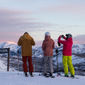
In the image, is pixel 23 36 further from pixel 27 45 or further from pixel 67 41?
pixel 67 41

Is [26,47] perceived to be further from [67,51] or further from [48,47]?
[67,51]

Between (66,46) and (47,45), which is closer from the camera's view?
(47,45)

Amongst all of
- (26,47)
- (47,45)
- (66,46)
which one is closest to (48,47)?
(47,45)

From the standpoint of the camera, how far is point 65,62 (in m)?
11.6

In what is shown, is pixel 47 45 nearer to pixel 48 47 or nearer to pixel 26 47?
pixel 48 47

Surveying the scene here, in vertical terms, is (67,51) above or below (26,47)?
below

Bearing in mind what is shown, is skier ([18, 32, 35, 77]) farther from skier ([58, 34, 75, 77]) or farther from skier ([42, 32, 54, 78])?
skier ([58, 34, 75, 77])

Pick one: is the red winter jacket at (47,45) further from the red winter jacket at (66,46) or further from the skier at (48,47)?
the red winter jacket at (66,46)

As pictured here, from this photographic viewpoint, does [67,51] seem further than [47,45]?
Yes

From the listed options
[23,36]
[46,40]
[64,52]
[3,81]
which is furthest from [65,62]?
[3,81]

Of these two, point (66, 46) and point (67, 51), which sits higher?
point (66, 46)

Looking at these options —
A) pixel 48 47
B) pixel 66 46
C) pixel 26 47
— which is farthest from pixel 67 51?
pixel 26 47

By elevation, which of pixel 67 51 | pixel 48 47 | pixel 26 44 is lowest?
pixel 67 51

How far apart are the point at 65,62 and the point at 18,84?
2.71 meters
